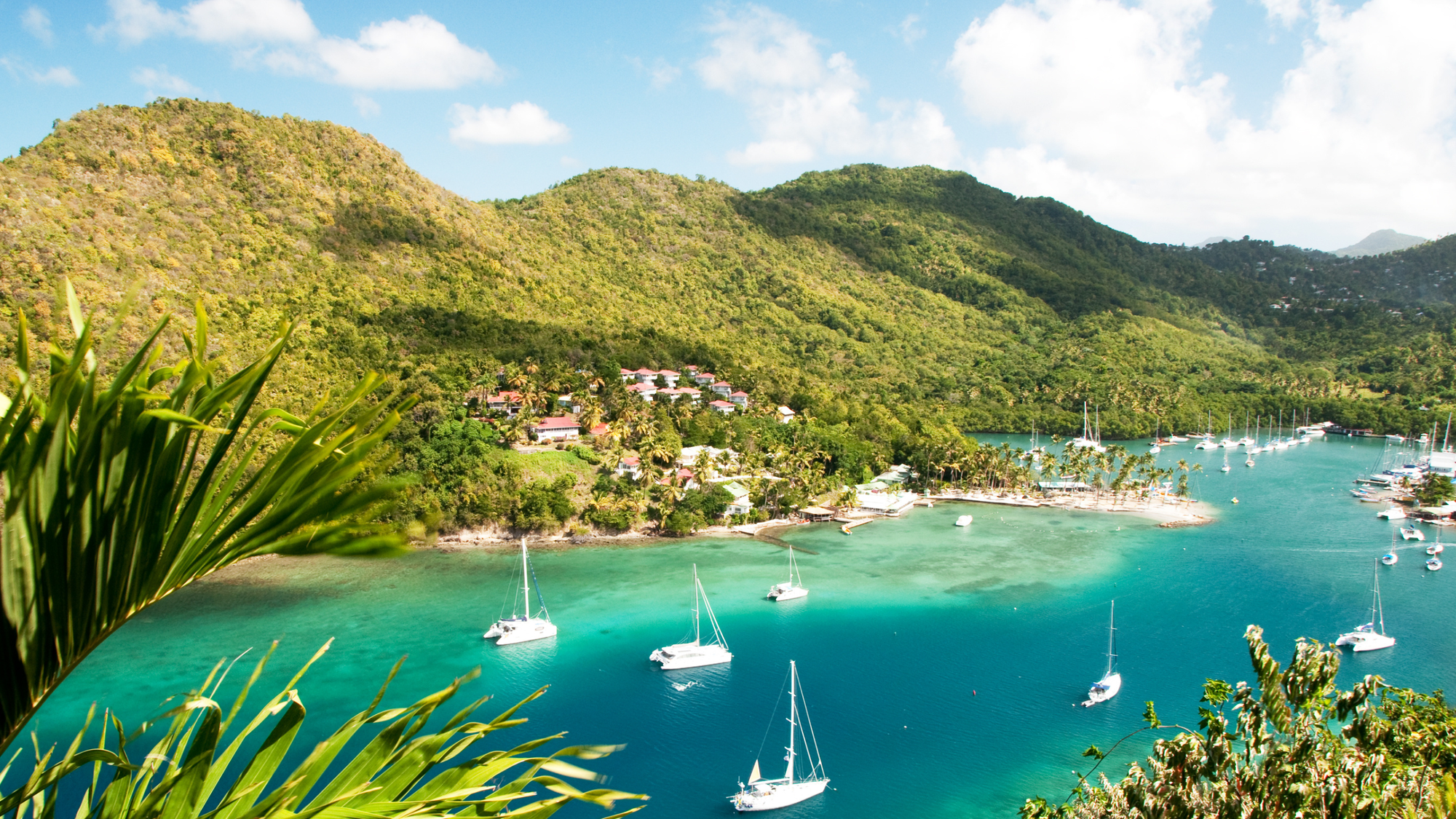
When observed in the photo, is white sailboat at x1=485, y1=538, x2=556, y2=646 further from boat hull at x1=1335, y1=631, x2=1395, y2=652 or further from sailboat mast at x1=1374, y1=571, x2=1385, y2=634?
sailboat mast at x1=1374, y1=571, x2=1385, y2=634

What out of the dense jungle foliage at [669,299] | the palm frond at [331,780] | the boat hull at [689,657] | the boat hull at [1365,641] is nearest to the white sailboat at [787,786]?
the boat hull at [689,657]

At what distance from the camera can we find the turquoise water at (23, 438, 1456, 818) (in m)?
18.0

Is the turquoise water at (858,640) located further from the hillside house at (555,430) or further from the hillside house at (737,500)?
the hillside house at (555,430)

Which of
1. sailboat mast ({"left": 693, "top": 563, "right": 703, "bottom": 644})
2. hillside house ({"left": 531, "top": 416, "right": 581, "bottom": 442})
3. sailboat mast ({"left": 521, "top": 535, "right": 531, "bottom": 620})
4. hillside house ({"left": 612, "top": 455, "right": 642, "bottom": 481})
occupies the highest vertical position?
hillside house ({"left": 531, "top": 416, "right": 581, "bottom": 442})

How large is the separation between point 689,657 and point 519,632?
5.54 m

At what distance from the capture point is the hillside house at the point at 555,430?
40219mm

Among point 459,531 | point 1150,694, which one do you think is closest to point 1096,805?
point 1150,694

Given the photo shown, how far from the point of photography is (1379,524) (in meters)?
37.0

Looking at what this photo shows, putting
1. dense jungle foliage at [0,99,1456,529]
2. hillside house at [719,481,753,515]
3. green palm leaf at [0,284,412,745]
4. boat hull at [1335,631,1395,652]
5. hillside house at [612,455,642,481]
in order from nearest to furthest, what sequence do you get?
green palm leaf at [0,284,412,745]
boat hull at [1335,631,1395,652]
hillside house at [612,455,642,481]
hillside house at [719,481,753,515]
dense jungle foliage at [0,99,1456,529]

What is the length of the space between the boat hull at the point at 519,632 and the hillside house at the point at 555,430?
56.5 ft

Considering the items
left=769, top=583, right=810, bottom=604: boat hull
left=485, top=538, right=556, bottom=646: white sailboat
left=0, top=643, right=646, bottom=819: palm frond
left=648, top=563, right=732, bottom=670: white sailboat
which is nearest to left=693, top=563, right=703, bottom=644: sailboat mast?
left=648, top=563, right=732, bottom=670: white sailboat

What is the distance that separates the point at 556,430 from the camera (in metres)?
40.4

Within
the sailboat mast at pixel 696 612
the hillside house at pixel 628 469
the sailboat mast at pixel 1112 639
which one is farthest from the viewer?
the hillside house at pixel 628 469

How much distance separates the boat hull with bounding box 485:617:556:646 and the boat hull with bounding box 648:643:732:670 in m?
3.65
